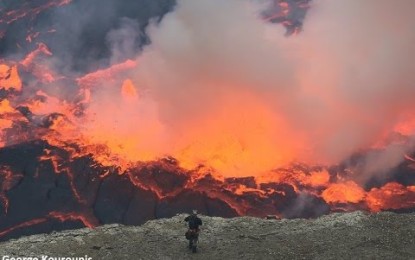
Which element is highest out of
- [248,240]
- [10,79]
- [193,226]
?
[10,79]

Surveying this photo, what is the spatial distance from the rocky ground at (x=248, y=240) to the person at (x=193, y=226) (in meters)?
0.77

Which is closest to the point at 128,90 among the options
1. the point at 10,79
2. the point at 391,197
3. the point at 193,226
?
the point at 10,79

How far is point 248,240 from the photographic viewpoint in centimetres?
2297

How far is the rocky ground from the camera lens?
2150 centimetres

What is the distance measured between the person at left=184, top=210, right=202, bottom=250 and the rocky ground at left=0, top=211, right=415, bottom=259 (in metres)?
0.77

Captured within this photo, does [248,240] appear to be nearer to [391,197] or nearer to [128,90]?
[391,197]

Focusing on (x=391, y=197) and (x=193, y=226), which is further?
(x=391, y=197)

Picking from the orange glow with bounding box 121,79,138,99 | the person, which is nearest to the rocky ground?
the person

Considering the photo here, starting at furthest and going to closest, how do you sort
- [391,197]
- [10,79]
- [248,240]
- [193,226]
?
[10,79] → [391,197] → [248,240] → [193,226]

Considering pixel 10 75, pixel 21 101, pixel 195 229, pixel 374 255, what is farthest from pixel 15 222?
pixel 374 255

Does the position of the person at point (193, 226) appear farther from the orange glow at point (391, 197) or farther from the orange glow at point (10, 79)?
the orange glow at point (10, 79)

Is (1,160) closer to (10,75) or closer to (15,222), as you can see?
(15,222)

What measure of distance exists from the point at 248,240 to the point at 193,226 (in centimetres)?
340

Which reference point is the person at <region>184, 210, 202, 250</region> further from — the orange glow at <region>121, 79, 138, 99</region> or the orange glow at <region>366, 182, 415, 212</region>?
the orange glow at <region>121, 79, 138, 99</region>
